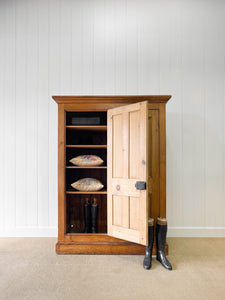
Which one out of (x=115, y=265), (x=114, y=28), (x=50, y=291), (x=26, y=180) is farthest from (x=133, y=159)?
(x=114, y=28)

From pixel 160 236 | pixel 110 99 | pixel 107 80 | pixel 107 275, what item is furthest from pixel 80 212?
pixel 107 80

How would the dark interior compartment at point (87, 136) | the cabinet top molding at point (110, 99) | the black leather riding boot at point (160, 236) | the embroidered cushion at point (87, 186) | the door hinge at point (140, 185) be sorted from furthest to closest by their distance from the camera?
the dark interior compartment at point (87, 136), the embroidered cushion at point (87, 186), the cabinet top molding at point (110, 99), the black leather riding boot at point (160, 236), the door hinge at point (140, 185)

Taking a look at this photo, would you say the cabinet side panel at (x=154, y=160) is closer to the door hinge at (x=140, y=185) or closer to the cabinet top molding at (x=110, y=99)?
the cabinet top molding at (x=110, y=99)

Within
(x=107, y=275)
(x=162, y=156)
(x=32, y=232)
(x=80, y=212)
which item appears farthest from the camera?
(x=32, y=232)

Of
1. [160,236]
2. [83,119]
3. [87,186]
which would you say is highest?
[83,119]

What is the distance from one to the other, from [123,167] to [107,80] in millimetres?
1377

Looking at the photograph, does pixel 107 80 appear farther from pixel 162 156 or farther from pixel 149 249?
pixel 149 249

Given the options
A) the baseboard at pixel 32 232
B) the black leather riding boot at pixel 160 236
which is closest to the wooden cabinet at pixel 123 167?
the black leather riding boot at pixel 160 236

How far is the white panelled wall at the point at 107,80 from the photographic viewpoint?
108 inches

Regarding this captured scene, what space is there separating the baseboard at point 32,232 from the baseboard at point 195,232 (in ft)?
5.27

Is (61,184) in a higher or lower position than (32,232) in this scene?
higher

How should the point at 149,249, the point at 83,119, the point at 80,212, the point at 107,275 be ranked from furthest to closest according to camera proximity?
the point at 80,212
the point at 83,119
the point at 149,249
the point at 107,275

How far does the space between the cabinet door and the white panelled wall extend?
89cm

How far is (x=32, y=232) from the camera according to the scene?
2.73 m
